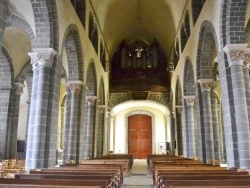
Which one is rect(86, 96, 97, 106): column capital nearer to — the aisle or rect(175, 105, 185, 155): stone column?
the aisle

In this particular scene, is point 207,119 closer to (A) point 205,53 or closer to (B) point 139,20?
(A) point 205,53

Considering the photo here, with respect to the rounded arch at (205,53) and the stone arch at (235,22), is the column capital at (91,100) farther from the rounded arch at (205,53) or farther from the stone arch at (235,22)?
the stone arch at (235,22)

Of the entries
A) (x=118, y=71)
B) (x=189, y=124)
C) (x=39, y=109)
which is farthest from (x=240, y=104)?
(x=118, y=71)

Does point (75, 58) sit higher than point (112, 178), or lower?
higher

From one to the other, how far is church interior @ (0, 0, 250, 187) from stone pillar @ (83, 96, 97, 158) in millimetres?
54

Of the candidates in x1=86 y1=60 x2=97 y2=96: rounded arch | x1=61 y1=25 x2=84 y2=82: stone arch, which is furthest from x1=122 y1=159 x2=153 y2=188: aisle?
x1=86 y1=60 x2=97 y2=96: rounded arch

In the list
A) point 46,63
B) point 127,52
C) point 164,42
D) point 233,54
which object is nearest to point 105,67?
point 127,52

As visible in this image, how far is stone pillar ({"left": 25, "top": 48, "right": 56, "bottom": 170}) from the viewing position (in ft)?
25.1

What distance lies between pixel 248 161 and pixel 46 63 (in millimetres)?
6286

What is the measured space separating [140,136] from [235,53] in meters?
20.0

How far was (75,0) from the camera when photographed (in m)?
11.8

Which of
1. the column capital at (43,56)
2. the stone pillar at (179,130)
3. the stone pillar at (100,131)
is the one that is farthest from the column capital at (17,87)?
the stone pillar at (179,130)

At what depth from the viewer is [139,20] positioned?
65.8ft

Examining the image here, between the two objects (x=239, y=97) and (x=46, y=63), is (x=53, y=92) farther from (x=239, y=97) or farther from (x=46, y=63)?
(x=239, y=97)
